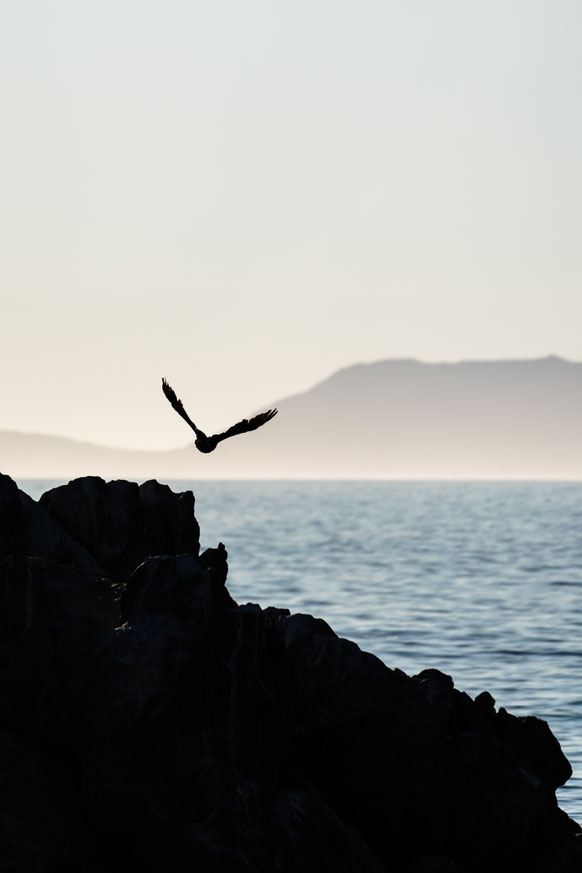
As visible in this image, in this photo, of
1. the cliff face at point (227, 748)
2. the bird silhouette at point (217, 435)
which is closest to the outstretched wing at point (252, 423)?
the bird silhouette at point (217, 435)

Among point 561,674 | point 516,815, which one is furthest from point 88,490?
point 561,674

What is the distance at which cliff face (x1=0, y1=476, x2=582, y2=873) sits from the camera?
12289 mm

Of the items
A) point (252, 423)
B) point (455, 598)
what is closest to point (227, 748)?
point (252, 423)

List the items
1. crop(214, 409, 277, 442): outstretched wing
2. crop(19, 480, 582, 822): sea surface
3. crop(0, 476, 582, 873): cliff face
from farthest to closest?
crop(19, 480, 582, 822): sea surface
crop(214, 409, 277, 442): outstretched wing
crop(0, 476, 582, 873): cliff face

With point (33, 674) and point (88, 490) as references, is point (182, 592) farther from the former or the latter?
point (88, 490)

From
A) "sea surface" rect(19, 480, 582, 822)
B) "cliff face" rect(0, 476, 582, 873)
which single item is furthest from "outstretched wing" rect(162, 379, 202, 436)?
"sea surface" rect(19, 480, 582, 822)

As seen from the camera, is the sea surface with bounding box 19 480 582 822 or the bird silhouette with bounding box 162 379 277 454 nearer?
the bird silhouette with bounding box 162 379 277 454

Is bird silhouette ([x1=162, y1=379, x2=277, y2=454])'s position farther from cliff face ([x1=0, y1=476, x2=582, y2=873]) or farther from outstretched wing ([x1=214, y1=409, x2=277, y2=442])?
cliff face ([x1=0, y1=476, x2=582, y2=873])

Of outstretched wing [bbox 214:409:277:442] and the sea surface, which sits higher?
outstretched wing [bbox 214:409:277:442]

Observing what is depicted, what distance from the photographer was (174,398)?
693 inches

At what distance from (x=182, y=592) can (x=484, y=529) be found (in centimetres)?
9853

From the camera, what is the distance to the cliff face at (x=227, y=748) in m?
12.3

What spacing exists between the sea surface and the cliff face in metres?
3.53

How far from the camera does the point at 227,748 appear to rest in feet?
41.6
